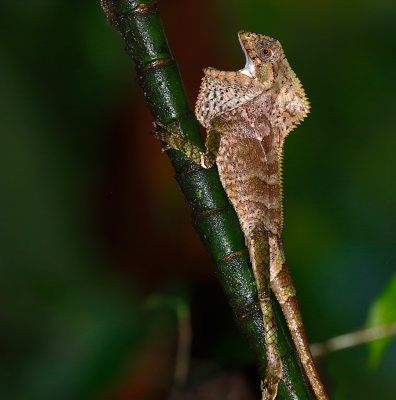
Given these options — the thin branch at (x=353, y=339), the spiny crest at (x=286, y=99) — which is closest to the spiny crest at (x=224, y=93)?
the spiny crest at (x=286, y=99)

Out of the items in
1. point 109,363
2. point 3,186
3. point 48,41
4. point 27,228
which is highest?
point 48,41

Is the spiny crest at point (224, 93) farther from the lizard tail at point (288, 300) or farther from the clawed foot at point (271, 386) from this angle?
the clawed foot at point (271, 386)

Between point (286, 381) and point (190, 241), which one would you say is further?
point (190, 241)

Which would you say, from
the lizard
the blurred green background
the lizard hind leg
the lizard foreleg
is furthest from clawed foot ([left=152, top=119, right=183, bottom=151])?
the blurred green background

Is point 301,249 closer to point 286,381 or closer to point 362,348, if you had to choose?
point 362,348

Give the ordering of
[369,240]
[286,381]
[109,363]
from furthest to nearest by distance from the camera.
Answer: [369,240] < [109,363] < [286,381]

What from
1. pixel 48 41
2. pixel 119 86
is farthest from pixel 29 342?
pixel 48 41

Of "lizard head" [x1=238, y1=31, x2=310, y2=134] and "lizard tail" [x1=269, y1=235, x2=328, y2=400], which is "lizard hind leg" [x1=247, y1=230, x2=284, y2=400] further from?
"lizard head" [x1=238, y1=31, x2=310, y2=134]

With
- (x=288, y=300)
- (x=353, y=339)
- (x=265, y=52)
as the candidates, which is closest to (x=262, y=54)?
(x=265, y=52)

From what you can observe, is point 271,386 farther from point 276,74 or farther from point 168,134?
point 276,74
